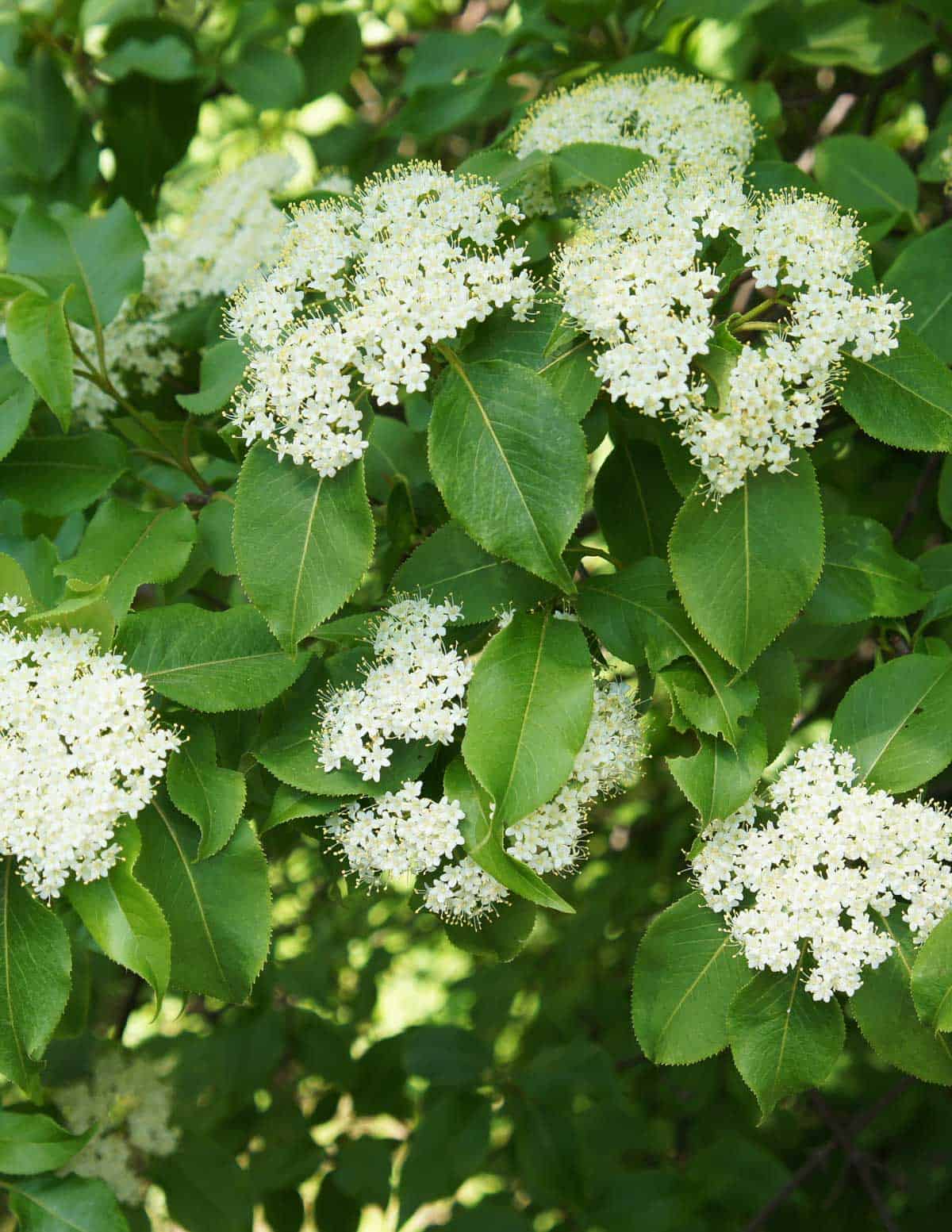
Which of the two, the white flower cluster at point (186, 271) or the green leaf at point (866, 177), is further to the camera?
the white flower cluster at point (186, 271)

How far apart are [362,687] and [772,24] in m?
2.24

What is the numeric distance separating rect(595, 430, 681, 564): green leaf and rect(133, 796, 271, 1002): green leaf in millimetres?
801

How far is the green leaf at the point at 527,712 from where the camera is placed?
1.67 metres

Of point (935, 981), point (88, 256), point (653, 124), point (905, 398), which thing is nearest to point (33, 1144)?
point (935, 981)

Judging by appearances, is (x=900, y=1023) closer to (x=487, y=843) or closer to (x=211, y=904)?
(x=487, y=843)

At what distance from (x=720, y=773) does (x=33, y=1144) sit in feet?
5.07

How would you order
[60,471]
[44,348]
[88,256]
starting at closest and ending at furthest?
[44,348], [60,471], [88,256]

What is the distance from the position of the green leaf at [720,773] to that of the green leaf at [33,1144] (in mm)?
1404

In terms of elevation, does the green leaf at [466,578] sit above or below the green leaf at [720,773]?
above

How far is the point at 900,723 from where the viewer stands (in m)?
1.97

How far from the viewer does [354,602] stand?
7.48 feet

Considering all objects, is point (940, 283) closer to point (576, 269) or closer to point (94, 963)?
point (576, 269)

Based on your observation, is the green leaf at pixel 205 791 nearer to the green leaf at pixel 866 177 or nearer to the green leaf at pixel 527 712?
the green leaf at pixel 527 712

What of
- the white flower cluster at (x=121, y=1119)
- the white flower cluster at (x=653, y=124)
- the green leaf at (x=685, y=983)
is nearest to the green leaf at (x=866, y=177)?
the white flower cluster at (x=653, y=124)
